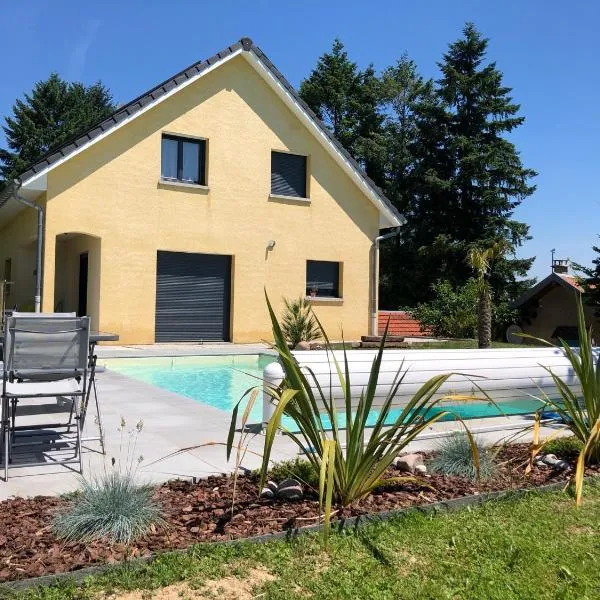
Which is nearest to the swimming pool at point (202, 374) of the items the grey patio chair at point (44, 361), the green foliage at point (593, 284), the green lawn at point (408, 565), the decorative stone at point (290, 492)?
the grey patio chair at point (44, 361)

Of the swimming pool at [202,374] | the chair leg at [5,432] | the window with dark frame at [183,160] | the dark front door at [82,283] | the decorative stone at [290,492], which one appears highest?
the window with dark frame at [183,160]

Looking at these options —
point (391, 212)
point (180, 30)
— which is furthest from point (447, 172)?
point (180, 30)

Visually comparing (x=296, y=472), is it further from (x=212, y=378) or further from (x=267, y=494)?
(x=212, y=378)

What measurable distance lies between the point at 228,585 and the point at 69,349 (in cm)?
290

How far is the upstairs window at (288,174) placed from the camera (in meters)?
19.5

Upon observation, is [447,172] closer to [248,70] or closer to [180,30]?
[248,70]

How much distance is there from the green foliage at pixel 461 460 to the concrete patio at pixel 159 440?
1.95ft

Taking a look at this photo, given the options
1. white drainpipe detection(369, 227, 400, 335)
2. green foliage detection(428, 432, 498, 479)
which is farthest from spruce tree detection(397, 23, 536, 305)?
green foliage detection(428, 432, 498, 479)

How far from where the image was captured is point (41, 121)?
3728cm

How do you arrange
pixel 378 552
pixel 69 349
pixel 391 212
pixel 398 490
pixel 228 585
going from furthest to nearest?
pixel 391 212
pixel 69 349
pixel 398 490
pixel 378 552
pixel 228 585

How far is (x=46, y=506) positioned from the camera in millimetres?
3859

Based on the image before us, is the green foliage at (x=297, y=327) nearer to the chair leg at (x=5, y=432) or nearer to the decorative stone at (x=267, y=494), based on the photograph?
the chair leg at (x=5, y=432)

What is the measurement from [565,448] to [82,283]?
54.2 ft

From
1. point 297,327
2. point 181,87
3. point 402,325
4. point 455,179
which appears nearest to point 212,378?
point 297,327
